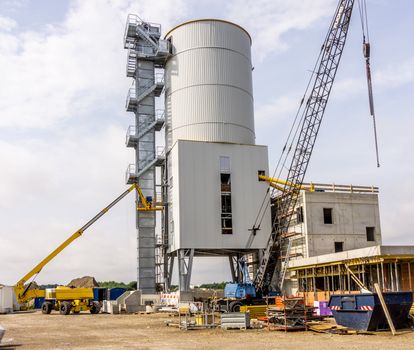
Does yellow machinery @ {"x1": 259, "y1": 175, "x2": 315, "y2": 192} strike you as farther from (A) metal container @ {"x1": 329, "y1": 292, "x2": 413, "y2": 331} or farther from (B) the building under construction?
(A) metal container @ {"x1": 329, "y1": 292, "x2": 413, "y2": 331}

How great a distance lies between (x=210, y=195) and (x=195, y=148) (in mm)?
4484

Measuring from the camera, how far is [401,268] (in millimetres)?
33219

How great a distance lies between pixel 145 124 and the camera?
5569cm

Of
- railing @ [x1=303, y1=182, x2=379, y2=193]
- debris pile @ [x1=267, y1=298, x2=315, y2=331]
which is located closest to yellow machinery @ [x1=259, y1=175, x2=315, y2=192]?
railing @ [x1=303, y1=182, x2=379, y2=193]

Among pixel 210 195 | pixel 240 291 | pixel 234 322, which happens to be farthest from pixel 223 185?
pixel 234 322

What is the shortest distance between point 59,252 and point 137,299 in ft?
37.0

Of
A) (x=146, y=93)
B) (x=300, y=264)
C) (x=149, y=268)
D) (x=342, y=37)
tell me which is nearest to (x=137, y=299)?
(x=149, y=268)

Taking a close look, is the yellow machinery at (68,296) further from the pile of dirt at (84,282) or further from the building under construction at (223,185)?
the pile of dirt at (84,282)

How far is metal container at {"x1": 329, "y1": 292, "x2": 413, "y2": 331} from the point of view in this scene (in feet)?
78.6

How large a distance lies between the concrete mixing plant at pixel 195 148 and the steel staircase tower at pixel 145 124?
0.10 metres

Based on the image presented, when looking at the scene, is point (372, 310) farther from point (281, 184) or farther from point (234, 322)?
point (281, 184)

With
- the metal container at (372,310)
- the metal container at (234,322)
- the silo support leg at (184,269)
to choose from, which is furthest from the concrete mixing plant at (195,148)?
the metal container at (372,310)

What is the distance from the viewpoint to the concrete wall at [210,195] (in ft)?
157

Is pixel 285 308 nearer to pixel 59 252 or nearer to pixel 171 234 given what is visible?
pixel 171 234
